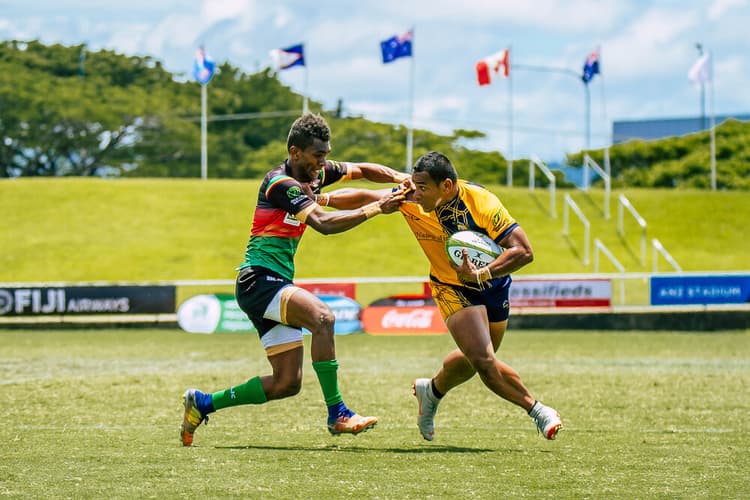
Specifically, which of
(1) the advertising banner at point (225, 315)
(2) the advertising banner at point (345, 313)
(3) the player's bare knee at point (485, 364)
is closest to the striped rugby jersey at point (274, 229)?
(3) the player's bare knee at point (485, 364)

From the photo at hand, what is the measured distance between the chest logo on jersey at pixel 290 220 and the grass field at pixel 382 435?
1.55 metres

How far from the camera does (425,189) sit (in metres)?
7.95

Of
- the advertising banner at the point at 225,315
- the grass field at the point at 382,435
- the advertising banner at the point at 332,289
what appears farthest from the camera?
the advertising banner at the point at 332,289

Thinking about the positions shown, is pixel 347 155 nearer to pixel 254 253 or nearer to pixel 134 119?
pixel 134 119

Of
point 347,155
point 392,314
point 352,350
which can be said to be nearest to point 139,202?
point 347,155

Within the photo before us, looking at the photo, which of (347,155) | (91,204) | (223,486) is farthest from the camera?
(347,155)

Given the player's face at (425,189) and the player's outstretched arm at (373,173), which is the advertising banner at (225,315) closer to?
the player's outstretched arm at (373,173)

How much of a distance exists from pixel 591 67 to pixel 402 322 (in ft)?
59.4

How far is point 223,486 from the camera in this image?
6398 millimetres

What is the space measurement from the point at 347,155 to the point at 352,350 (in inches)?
1510

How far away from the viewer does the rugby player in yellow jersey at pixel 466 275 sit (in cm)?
787

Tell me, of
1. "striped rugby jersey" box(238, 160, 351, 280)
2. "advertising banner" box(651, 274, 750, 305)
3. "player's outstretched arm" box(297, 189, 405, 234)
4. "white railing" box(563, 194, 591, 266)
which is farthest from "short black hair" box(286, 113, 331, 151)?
"white railing" box(563, 194, 591, 266)

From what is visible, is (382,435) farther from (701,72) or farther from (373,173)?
(701,72)

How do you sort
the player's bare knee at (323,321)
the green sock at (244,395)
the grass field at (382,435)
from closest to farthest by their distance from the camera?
the grass field at (382,435) → the player's bare knee at (323,321) → the green sock at (244,395)
